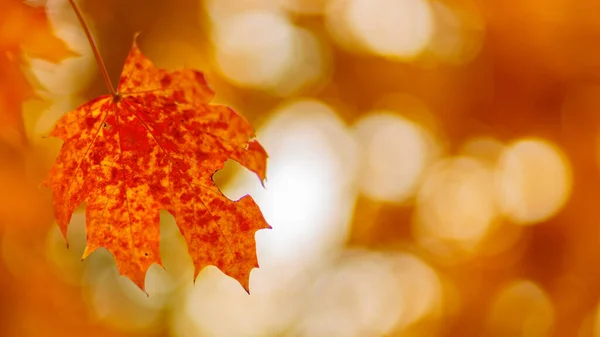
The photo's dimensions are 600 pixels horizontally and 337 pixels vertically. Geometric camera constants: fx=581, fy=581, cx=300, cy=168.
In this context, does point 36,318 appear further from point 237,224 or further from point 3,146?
point 237,224

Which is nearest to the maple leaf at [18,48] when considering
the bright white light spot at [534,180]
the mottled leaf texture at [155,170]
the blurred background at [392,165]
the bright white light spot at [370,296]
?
the mottled leaf texture at [155,170]

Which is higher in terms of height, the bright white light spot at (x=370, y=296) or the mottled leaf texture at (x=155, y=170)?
the bright white light spot at (x=370, y=296)

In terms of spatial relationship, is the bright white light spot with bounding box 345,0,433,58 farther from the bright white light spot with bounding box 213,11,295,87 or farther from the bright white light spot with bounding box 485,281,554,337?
the bright white light spot with bounding box 485,281,554,337

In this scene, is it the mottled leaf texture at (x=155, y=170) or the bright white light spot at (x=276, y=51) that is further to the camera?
the bright white light spot at (x=276, y=51)

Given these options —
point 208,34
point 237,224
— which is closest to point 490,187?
point 208,34

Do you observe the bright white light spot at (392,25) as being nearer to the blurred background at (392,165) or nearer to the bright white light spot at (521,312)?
the blurred background at (392,165)

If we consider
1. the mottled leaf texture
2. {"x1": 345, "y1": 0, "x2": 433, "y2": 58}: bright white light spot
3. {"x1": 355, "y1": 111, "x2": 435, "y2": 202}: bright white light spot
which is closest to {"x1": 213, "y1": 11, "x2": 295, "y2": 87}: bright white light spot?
{"x1": 345, "y1": 0, "x2": 433, "y2": 58}: bright white light spot

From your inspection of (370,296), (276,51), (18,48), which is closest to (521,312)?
(370,296)
